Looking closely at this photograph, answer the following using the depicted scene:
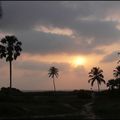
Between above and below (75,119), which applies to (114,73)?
above

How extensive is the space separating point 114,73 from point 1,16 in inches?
2879

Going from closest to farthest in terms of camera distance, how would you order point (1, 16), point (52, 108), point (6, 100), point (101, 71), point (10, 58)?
point (1, 16) → point (52, 108) → point (6, 100) → point (10, 58) → point (101, 71)

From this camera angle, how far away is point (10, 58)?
11288 cm

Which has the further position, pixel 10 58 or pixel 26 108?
pixel 10 58

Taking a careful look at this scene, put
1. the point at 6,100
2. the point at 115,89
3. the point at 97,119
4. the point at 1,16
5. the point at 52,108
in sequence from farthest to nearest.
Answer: the point at 115,89
the point at 6,100
the point at 52,108
the point at 1,16
the point at 97,119

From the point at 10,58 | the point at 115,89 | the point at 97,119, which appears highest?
the point at 10,58

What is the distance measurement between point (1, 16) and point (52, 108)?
931 inches

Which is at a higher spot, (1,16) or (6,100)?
(1,16)

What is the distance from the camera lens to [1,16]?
72562 mm

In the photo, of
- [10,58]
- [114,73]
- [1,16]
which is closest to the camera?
[1,16]

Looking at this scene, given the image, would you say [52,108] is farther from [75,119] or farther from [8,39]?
[8,39]

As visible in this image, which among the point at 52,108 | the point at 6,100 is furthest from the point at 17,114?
the point at 6,100

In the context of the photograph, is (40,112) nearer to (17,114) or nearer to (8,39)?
(17,114)

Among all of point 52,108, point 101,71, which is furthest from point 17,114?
point 101,71
